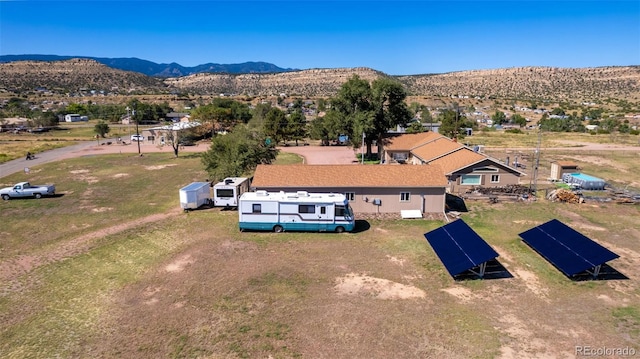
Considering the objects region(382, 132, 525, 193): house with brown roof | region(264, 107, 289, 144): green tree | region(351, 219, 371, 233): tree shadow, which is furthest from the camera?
region(264, 107, 289, 144): green tree

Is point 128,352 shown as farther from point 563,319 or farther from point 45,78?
point 45,78

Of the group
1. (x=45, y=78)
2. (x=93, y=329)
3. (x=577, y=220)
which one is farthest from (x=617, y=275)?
(x=45, y=78)

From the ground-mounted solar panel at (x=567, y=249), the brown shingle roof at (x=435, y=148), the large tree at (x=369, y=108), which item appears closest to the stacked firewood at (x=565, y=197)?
the brown shingle roof at (x=435, y=148)

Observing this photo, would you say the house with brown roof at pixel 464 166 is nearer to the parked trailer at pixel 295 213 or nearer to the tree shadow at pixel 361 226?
the tree shadow at pixel 361 226

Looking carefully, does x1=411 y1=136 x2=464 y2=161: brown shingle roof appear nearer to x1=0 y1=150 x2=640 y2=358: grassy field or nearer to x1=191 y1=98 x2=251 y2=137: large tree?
x1=0 y1=150 x2=640 y2=358: grassy field

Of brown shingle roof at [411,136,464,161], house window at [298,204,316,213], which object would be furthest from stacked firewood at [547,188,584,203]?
house window at [298,204,316,213]

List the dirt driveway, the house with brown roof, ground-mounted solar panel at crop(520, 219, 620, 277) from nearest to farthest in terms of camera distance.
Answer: ground-mounted solar panel at crop(520, 219, 620, 277) → the house with brown roof → the dirt driveway
